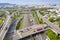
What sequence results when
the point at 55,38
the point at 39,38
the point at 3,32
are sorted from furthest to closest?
the point at 3,32 < the point at 39,38 < the point at 55,38

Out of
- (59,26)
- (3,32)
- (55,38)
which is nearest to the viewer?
(55,38)

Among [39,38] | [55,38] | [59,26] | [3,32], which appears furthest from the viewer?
[59,26]

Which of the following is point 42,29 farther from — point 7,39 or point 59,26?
point 7,39

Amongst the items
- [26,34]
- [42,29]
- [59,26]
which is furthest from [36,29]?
[59,26]

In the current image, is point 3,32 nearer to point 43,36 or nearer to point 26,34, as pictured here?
point 26,34

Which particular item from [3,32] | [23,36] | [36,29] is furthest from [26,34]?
[3,32]

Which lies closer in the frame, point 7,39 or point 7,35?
point 7,39

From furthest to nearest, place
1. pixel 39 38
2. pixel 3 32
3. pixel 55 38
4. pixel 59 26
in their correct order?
pixel 59 26
pixel 3 32
pixel 39 38
pixel 55 38

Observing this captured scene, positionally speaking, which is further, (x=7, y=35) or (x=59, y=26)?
(x=59, y=26)
